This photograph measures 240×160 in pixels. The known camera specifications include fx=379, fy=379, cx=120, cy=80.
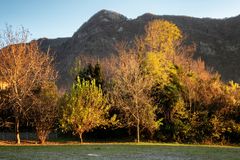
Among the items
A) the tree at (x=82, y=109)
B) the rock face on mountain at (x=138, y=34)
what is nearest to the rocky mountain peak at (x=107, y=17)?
the rock face on mountain at (x=138, y=34)

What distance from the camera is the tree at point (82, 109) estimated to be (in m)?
36.8

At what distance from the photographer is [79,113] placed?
3675 cm

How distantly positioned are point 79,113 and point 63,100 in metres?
2.75

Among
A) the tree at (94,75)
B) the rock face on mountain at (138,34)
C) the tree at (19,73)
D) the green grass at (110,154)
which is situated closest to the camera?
the green grass at (110,154)

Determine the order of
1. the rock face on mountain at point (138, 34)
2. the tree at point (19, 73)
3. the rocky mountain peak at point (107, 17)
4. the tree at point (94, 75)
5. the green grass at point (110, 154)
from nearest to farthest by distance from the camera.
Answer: the green grass at point (110, 154) < the tree at point (19, 73) < the tree at point (94, 75) < the rock face on mountain at point (138, 34) < the rocky mountain peak at point (107, 17)

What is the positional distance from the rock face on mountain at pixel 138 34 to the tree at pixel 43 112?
223 ft

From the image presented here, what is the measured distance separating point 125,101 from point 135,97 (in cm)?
171

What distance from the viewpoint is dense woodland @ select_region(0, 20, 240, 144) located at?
3669cm

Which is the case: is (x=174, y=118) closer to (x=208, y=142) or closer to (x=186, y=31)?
(x=208, y=142)

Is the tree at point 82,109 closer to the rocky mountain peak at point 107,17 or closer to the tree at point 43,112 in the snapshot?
the tree at point 43,112

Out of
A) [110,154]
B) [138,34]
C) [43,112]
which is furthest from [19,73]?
[138,34]

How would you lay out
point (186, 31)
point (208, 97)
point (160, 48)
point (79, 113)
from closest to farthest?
1. point (79, 113)
2. point (208, 97)
3. point (160, 48)
4. point (186, 31)

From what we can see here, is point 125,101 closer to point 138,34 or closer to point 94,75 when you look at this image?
point 94,75

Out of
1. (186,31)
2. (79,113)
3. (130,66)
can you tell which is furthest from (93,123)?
(186,31)
